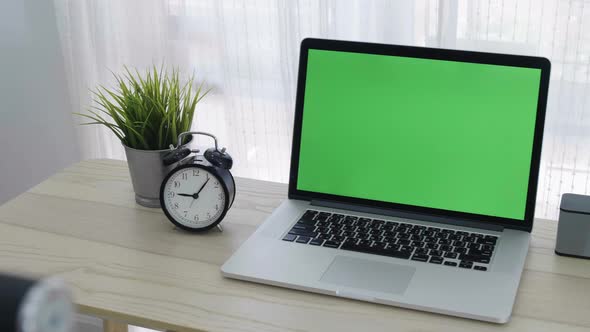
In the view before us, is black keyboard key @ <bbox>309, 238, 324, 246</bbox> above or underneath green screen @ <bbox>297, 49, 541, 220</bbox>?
underneath

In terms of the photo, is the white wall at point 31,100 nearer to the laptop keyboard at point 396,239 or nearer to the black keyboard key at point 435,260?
the laptop keyboard at point 396,239

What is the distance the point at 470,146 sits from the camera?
1156 mm

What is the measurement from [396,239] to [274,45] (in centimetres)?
96

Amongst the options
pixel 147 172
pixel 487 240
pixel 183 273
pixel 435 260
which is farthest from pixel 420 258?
pixel 147 172

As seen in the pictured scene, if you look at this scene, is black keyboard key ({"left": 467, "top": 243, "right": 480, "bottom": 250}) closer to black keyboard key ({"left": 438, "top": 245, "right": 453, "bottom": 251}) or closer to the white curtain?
black keyboard key ({"left": 438, "top": 245, "right": 453, "bottom": 251})

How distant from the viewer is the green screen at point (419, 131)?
1.13m

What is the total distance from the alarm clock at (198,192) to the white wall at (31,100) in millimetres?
1250

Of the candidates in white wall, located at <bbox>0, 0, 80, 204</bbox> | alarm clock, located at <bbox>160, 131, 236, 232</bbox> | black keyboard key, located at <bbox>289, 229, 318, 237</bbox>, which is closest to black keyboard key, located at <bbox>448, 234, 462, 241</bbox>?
black keyboard key, located at <bbox>289, 229, 318, 237</bbox>

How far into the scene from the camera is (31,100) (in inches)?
91.7

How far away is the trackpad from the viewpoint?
989 mm

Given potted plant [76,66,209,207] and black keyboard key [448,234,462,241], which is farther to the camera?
potted plant [76,66,209,207]

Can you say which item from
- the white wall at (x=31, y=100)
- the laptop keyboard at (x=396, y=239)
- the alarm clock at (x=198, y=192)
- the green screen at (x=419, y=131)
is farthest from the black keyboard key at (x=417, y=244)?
the white wall at (x=31, y=100)

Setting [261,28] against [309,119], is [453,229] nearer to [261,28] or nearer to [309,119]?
[309,119]

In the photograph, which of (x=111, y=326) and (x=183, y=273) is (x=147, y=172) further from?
(x=111, y=326)
